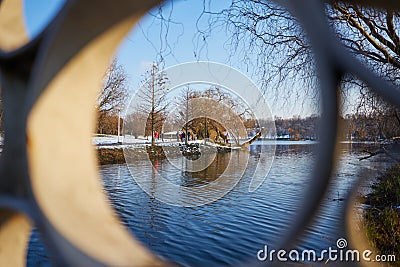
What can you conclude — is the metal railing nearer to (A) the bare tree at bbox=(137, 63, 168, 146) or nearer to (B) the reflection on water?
(B) the reflection on water

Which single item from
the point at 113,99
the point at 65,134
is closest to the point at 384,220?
the point at 65,134

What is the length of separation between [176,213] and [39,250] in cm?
218

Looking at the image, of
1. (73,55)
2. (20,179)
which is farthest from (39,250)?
(73,55)

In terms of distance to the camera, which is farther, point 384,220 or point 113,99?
point 113,99

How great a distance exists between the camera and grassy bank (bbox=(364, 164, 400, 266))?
2227mm

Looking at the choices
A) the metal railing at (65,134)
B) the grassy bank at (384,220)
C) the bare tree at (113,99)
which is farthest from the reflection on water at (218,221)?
the bare tree at (113,99)

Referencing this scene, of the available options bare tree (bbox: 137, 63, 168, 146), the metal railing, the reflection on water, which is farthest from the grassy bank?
bare tree (bbox: 137, 63, 168, 146)

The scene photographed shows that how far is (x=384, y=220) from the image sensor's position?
7.66 ft

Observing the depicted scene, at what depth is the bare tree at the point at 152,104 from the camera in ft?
33.0

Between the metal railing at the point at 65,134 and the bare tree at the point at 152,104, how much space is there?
8671mm

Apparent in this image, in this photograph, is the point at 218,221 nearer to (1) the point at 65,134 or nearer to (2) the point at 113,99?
(1) the point at 65,134

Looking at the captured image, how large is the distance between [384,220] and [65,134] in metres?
2.41

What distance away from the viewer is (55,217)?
0.46m

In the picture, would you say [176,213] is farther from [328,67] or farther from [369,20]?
A: [328,67]
